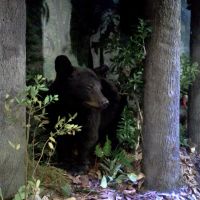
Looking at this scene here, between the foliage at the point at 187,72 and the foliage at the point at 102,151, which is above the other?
the foliage at the point at 187,72

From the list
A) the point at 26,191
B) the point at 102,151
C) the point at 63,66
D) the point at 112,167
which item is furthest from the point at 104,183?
the point at 26,191

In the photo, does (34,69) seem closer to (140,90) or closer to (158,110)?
(140,90)

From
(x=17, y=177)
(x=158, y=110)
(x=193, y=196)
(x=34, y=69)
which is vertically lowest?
(x=193, y=196)

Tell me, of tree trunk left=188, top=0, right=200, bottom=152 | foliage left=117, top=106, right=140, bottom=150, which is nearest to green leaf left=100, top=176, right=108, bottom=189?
foliage left=117, top=106, right=140, bottom=150

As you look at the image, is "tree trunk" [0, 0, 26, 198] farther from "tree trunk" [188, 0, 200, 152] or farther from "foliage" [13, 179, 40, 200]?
"tree trunk" [188, 0, 200, 152]

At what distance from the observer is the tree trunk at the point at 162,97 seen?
5.27 metres

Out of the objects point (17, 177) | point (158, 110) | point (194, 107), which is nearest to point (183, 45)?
point (194, 107)

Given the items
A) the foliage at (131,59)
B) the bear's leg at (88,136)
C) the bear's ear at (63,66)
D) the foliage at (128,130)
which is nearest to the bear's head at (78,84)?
the bear's ear at (63,66)

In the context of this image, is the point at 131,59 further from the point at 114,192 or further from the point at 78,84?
the point at 114,192

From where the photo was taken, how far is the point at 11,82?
397 cm

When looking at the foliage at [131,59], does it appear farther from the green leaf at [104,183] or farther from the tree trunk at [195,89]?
the tree trunk at [195,89]

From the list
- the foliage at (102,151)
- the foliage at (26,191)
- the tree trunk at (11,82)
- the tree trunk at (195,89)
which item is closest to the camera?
the foliage at (26,191)

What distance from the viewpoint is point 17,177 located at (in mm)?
4160

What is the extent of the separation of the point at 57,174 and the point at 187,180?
173 cm
